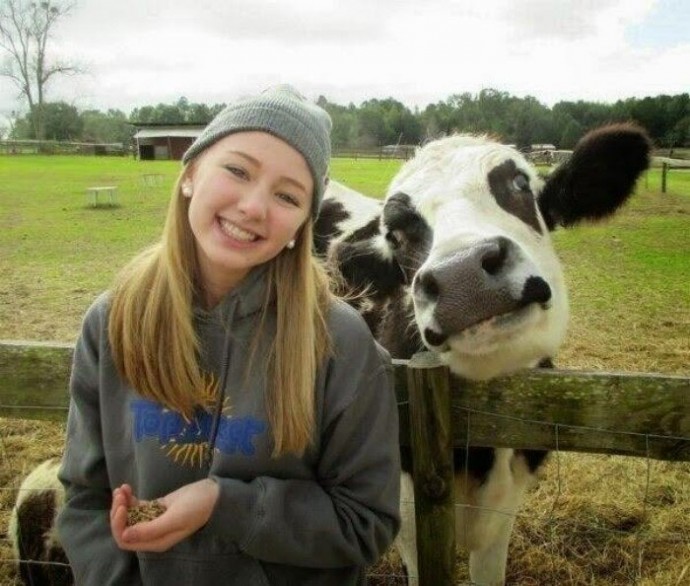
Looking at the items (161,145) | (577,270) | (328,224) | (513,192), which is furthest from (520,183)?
(161,145)

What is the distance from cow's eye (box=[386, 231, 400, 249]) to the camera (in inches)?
109

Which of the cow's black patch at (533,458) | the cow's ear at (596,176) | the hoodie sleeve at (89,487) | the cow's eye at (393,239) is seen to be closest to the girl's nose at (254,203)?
the hoodie sleeve at (89,487)

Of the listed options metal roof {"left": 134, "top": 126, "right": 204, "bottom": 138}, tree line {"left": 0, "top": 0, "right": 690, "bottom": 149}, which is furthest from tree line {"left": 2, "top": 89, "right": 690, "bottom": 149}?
metal roof {"left": 134, "top": 126, "right": 204, "bottom": 138}

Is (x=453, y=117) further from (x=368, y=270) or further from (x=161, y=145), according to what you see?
(x=161, y=145)

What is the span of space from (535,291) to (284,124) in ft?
3.16

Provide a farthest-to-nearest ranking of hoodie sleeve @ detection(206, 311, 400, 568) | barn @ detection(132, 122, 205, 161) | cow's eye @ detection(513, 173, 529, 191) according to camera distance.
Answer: barn @ detection(132, 122, 205, 161), cow's eye @ detection(513, 173, 529, 191), hoodie sleeve @ detection(206, 311, 400, 568)

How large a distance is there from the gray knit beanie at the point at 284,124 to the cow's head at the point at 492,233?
538 mm

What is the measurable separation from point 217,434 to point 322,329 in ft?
1.25

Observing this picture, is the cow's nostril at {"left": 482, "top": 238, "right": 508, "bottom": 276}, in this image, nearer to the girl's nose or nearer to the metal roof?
the girl's nose

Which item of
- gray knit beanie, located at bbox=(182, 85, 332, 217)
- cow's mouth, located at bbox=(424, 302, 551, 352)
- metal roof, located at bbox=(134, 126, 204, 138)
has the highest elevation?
metal roof, located at bbox=(134, 126, 204, 138)

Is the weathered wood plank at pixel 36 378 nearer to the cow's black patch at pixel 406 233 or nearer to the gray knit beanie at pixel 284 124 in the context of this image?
the gray knit beanie at pixel 284 124

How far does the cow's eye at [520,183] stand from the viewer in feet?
8.80

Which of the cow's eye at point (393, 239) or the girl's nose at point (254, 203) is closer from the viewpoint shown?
the girl's nose at point (254, 203)

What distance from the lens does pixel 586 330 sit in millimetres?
6504
